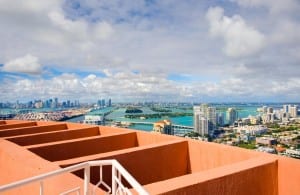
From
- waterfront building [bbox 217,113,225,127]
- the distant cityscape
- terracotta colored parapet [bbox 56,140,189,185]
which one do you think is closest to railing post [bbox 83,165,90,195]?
terracotta colored parapet [bbox 56,140,189,185]

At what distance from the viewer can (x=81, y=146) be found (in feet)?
20.9

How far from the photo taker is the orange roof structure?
3324 millimetres

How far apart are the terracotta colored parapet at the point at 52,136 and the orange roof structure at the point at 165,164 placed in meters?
0.03

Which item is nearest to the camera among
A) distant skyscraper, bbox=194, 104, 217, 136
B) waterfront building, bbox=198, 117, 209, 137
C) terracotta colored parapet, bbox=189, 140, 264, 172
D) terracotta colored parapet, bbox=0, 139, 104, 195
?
terracotta colored parapet, bbox=0, 139, 104, 195

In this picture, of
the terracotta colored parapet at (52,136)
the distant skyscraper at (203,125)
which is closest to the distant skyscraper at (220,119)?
the distant skyscraper at (203,125)

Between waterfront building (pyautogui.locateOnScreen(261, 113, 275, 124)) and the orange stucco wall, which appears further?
waterfront building (pyautogui.locateOnScreen(261, 113, 275, 124))

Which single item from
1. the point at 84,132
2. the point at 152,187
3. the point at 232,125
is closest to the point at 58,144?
the point at 84,132

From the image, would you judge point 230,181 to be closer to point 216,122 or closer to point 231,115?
point 216,122

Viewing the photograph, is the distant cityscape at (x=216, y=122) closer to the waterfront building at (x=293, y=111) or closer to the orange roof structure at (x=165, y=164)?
the waterfront building at (x=293, y=111)

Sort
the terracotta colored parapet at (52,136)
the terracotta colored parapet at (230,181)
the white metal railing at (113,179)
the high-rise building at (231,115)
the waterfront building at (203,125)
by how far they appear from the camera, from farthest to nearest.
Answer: the high-rise building at (231,115) → the waterfront building at (203,125) → the terracotta colored parapet at (52,136) → the terracotta colored parapet at (230,181) → the white metal railing at (113,179)

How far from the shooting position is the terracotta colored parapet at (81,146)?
5.85 m

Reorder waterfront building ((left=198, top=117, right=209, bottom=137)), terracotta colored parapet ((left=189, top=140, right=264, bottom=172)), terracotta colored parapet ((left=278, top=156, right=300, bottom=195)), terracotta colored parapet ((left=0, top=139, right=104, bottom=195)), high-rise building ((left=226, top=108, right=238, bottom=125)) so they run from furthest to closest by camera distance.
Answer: high-rise building ((left=226, top=108, right=238, bottom=125)) → waterfront building ((left=198, top=117, right=209, bottom=137)) → terracotta colored parapet ((left=189, top=140, right=264, bottom=172)) → terracotta colored parapet ((left=278, top=156, right=300, bottom=195)) → terracotta colored parapet ((left=0, top=139, right=104, bottom=195))

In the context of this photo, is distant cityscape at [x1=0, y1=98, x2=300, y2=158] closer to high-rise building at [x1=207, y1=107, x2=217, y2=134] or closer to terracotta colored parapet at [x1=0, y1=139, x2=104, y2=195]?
high-rise building at [x1=207, y1=107, x2=217, y2=134]

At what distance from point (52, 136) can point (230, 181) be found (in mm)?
5964
